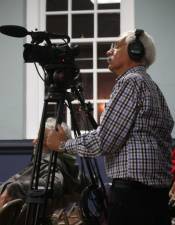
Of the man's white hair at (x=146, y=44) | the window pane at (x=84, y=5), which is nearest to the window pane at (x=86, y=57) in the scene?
the window pane at (x=84, y=5)

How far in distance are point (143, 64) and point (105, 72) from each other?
3.16 meters

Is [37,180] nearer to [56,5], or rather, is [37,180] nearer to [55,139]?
[55,139]

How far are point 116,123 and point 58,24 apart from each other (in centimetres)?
348

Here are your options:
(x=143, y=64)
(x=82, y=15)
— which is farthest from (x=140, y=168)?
(x=82, y=15)

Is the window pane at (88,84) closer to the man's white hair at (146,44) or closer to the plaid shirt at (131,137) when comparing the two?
the man's white hair at (146,44)

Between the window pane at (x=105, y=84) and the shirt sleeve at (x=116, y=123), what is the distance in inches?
128

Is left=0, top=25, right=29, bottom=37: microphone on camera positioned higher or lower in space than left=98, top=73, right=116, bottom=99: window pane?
higher

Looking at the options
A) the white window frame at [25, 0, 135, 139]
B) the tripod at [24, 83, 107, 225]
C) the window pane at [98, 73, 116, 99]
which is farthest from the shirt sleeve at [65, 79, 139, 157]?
the window pane at [98, 73, 116, 99]

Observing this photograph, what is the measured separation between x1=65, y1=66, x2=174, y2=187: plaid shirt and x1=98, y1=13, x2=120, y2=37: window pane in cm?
328

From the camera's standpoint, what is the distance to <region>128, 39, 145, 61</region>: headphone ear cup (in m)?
1.95

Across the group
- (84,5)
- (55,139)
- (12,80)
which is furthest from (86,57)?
(55,139)

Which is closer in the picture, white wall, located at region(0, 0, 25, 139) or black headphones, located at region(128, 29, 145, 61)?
black headphones, located at region(128, 29, 145, 61)

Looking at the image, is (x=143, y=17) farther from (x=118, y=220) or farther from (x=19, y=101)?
(x=118, y=220)

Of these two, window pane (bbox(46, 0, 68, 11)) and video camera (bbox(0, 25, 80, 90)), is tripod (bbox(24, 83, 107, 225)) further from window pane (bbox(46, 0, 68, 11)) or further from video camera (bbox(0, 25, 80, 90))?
window pane (bbox(46, 0, 68, 11))
